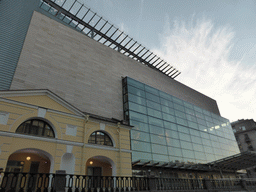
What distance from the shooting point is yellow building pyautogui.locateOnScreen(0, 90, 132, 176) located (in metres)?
12.5

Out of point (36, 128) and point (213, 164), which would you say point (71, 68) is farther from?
point (213, 164)

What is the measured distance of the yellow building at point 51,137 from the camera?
12508 mm

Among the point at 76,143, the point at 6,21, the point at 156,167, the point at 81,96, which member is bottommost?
the point at 156,167

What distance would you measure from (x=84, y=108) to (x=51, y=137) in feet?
23.8

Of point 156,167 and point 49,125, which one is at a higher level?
point 49,125

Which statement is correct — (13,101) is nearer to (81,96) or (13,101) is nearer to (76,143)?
(76,143)

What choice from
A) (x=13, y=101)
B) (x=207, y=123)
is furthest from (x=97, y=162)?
(x=207, y=123)

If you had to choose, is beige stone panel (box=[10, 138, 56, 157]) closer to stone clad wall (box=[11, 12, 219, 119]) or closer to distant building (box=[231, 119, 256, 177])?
stone clad wall (box=[11, 12, 219, 119])

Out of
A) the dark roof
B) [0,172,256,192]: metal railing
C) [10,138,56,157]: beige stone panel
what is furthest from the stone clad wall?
[0,172,256,192]: metal railing

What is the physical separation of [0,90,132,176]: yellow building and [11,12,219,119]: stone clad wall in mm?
4370

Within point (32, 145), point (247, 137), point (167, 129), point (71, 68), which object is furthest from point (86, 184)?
point (247, 137)

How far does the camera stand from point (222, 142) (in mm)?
35969

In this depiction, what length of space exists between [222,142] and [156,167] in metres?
20.9

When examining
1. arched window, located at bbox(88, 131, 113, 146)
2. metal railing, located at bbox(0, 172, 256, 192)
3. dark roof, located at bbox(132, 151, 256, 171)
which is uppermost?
arched window, located at bbox(88, 131, 113, 146)
